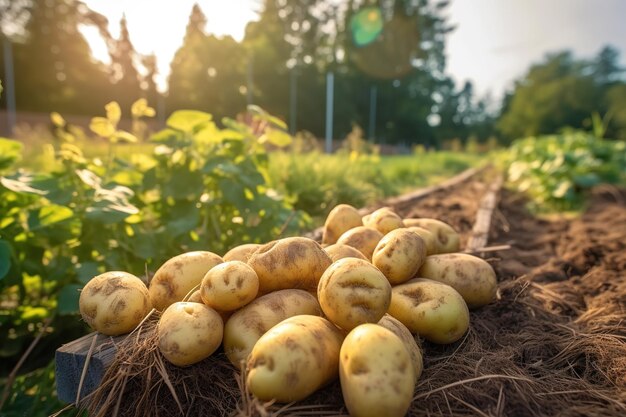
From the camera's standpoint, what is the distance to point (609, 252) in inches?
128

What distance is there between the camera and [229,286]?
133 cm

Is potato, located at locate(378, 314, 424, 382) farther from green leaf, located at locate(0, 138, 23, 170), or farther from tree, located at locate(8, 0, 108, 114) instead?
tree, located at locate(8, 0, 108, 114)

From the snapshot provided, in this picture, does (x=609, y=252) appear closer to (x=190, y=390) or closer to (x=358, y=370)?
(x=358, y=370)

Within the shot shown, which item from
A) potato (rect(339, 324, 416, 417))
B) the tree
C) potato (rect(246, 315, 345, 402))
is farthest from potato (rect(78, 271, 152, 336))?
the tree

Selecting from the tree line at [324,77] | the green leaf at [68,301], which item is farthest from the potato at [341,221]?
the tree line at [324,77]

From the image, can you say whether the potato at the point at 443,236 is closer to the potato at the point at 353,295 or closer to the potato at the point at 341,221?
the potato at the point at 341,221

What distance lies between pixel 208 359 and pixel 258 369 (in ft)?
1.28

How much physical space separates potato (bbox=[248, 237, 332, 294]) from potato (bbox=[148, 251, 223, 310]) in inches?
9.4

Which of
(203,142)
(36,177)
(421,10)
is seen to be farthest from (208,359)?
(421,10)

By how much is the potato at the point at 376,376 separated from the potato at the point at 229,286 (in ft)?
1.40

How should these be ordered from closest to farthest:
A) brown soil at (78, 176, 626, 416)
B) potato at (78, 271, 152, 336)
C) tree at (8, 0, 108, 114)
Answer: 1. brown soil at (78, 176, 626, 416)
2. potato at (78, 271, 152, 336)
3. tree at (8, 0, 108, 114)

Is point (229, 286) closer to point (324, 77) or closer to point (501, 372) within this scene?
point (501, 372)

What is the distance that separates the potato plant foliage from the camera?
2160 mm

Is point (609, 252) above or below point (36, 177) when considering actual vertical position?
below
